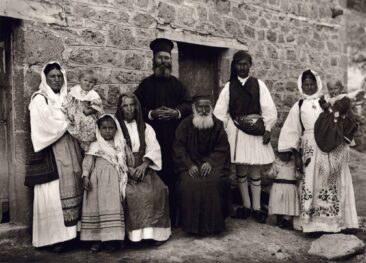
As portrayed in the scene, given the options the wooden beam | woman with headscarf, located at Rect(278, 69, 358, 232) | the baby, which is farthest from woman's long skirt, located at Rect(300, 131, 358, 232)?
the wooden beam

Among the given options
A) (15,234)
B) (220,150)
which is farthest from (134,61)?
(15,234)

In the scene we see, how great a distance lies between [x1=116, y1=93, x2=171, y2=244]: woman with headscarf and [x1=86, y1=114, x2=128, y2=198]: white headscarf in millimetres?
65

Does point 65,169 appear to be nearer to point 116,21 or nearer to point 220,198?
point 220,198

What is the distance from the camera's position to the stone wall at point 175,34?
4.81m

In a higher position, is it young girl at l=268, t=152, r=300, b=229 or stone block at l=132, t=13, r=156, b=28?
stone block at l=132, t=13, r=156, b=28

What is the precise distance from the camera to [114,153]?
4.60m

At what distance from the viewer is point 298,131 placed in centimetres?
530

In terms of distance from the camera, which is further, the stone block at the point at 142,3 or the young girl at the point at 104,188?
the stone block at the point at 142,3

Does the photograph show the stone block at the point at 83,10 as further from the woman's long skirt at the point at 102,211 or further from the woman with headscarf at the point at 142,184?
the woman's long skirt at the point at 102,211

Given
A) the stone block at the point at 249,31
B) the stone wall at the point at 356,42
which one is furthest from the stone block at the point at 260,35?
the stone wall at the point at 356,42

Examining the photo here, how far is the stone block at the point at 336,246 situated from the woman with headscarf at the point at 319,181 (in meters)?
0.31

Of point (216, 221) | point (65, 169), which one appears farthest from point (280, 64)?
point (65, 169)

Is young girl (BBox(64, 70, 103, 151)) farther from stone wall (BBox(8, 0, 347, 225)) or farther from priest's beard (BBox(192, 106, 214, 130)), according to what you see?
priest's beard (BBox(192, 106, 214, 130))

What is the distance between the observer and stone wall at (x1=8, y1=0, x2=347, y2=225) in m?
4.81
